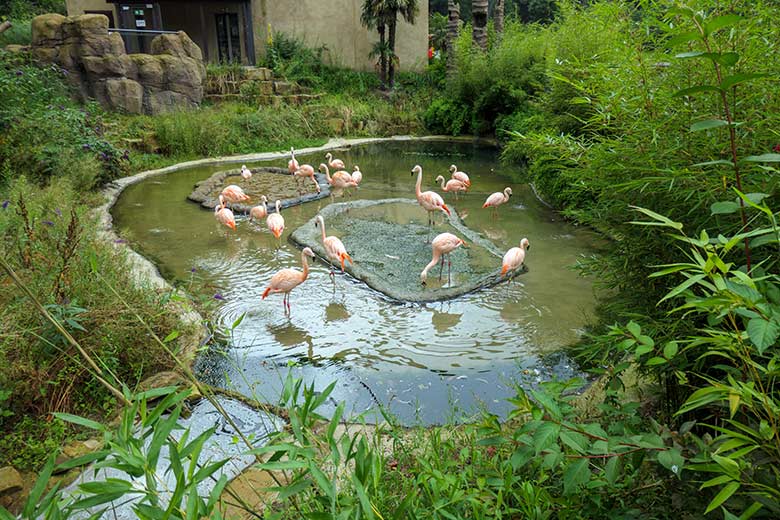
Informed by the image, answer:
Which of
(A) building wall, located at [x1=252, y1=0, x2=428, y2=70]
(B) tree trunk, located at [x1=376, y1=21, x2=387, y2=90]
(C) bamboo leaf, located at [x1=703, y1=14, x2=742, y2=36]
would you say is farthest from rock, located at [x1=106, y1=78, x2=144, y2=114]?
(C) bamboo leaf, located at [x1=703, y1=14, x2=742, y2=36]

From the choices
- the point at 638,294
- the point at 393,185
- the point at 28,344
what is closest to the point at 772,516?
the point at 638,294

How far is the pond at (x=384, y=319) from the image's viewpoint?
376 centimetres

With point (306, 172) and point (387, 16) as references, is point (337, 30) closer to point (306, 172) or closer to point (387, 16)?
point (387, 16)

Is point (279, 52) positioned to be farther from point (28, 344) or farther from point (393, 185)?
point (28, 344)

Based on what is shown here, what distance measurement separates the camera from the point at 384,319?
4.74 metres

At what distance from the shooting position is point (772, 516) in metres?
1.18

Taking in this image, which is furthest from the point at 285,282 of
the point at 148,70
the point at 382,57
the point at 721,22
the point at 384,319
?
the point at 382,57

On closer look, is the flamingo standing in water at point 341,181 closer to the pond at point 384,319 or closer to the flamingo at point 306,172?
the flamingo at point 306,172

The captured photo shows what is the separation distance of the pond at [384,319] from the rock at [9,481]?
109 centimetres

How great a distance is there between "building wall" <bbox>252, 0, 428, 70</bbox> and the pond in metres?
13.0

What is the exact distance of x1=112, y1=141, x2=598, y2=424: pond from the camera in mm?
3762

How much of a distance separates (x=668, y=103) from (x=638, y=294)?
884 millimetres

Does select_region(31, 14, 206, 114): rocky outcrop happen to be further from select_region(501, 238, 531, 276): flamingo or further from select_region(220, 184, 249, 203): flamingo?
select_region(501, 238, 531, 276): flamingo

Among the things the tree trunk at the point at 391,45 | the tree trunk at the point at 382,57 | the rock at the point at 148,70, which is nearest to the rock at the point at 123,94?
the rock at the point at 148,70
